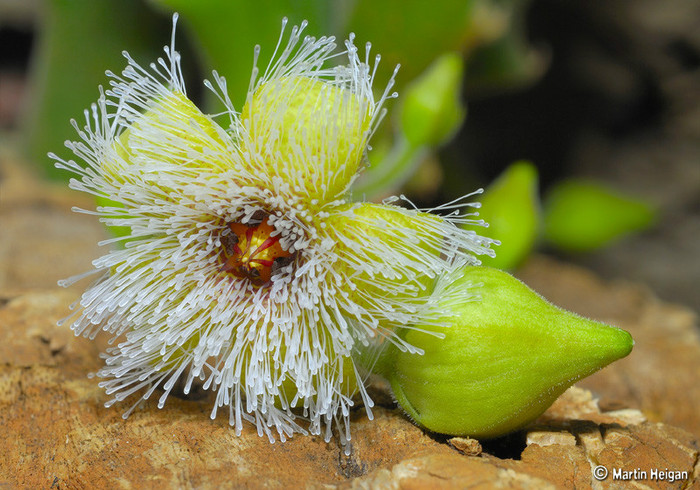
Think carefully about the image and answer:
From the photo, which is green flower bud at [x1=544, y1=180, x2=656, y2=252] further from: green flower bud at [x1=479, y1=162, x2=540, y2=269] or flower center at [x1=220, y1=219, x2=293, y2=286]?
flower center at [x1=220, y1=219, x2=293, y2=286]

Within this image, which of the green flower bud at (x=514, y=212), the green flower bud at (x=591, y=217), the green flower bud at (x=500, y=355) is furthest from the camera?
the green flower bud at (x=591, y=217)

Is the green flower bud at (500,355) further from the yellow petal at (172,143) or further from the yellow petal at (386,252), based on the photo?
the yellow petal at (172,143)

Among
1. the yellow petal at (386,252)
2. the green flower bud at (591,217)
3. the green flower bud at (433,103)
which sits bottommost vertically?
the yellow petal at (386,252)

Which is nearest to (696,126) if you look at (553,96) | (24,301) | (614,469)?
(553,96)

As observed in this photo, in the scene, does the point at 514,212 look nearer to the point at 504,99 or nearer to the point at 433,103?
the point at 433,103

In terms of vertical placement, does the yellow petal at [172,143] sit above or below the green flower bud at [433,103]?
below

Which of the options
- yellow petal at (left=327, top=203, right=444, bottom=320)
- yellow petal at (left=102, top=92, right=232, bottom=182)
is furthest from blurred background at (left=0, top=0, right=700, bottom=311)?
yellow petal at (left=102, top=92, right=232, bottom=182)

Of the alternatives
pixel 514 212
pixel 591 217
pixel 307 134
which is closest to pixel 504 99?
pixel 591 217

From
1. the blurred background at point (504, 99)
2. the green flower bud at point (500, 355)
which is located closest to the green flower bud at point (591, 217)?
the blurred background at point (504, 99)

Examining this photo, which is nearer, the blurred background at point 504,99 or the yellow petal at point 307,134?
the yellow petal at point 307,134
